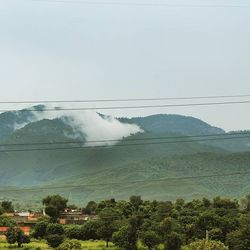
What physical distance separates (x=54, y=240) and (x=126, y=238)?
11042mm

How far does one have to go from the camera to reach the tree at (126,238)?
76.4 metres

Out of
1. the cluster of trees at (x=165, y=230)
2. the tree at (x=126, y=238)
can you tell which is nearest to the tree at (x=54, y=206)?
the cluster of trees at (x=165, y=230)

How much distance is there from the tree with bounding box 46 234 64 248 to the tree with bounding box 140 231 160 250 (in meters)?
12.7

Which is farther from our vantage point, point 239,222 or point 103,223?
point 103,223

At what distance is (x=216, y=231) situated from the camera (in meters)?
78.2

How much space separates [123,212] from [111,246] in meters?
17.3

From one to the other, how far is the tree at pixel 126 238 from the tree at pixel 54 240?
8.56 m

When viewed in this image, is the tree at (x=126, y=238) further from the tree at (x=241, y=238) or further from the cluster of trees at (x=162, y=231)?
the tree at (x=241, y=238)

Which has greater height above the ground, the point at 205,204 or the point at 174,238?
the point at 205,204

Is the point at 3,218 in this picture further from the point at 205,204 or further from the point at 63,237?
the point at 205,204

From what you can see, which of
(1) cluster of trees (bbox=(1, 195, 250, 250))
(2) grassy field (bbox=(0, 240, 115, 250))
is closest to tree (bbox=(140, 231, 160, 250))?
(1) cluster of trees (bbox=(1, 195, 250, 250))

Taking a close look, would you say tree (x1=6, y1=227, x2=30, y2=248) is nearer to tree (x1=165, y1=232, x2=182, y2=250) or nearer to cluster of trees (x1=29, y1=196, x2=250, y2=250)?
cluster of trees (x1=29, y1=196, x2=250, y2=250)

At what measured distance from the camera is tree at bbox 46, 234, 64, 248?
79.3 m

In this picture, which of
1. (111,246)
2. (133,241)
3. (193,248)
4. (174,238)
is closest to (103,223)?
(111,246)
